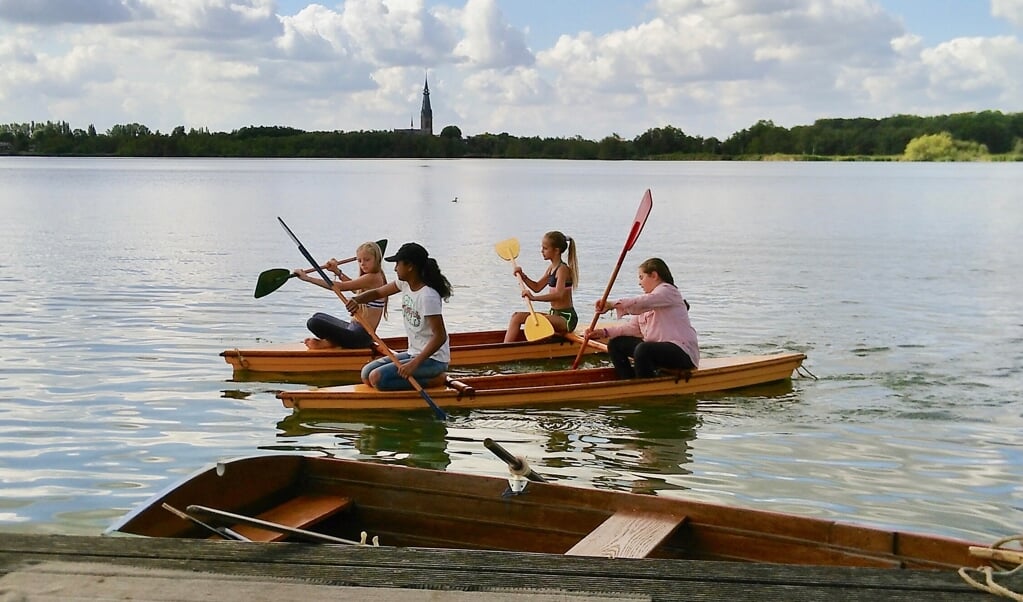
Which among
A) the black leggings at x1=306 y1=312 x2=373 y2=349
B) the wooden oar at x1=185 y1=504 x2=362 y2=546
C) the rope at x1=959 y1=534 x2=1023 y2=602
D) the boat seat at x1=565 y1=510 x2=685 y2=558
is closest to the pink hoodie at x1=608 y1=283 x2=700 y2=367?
the black leggings at x1=306 y1=312 x2=373 y2=349

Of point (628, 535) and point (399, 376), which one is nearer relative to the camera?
point (628, 535)

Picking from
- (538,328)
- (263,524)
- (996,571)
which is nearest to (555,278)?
(538,328)

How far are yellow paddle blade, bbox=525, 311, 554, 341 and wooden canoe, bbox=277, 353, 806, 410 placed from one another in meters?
1.52

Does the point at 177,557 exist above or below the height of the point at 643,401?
above

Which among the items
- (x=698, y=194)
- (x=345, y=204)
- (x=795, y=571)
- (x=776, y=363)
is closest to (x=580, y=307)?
(x=776, y=363)

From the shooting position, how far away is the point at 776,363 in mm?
11250

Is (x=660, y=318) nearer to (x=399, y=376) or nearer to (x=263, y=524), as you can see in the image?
(x=399, y=376)

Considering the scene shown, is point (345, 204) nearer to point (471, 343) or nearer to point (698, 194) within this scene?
point (698, 194)

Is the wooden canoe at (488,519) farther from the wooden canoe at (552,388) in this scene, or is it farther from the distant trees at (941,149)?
the distant trees at (941,149)

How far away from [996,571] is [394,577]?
2318 millimetres

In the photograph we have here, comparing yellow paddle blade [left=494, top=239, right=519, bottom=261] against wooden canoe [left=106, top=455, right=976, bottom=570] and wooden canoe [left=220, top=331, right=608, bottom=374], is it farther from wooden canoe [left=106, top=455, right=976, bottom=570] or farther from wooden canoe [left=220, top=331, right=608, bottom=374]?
wooden canoe [left=106, top=455, right=976, bottom=570]

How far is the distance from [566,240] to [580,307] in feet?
17.0

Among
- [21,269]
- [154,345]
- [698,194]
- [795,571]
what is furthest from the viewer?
[698,194]

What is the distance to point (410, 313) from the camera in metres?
9.43
